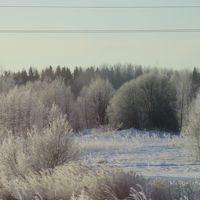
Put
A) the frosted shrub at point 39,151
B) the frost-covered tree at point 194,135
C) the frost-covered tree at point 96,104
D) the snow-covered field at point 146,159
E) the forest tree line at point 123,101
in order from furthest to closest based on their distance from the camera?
the frost-covered tree at point 96,104 → the forest tree line at point 123,101 → the frost-covered tree at point 194,135 → the snow-covered field at point 146,159 → the frosted shrub at point 39,151

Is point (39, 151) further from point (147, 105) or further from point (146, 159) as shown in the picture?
point (147, 105)

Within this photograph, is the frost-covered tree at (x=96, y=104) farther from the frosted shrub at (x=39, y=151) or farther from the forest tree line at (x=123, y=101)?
the frosted shrub at (x=39, y=151)

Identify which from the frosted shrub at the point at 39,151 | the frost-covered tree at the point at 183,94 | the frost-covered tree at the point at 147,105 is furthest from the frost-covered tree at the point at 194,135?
the frost-covered tree at the point at 183,94

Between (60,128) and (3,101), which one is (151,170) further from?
(3,101)

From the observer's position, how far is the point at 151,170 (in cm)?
2822

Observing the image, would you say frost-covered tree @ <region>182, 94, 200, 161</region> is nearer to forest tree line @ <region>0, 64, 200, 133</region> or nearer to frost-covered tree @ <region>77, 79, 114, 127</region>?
forest tree line @ <region>0, 64, 200, 133</region>

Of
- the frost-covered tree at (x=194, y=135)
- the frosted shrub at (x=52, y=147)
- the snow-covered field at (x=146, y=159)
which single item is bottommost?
the snow-covered field at (x=146, y=159)

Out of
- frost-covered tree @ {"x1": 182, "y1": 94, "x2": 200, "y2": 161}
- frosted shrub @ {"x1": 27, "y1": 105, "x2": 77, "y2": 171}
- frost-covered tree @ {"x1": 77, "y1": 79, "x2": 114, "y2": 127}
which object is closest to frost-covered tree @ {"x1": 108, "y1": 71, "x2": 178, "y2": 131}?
frost-covered tree @ {"x1": 77, "y1": 79, "x2": 114, "y2": 127}

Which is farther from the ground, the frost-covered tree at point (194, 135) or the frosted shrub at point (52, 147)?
the frosted shrub at point (52, 147)

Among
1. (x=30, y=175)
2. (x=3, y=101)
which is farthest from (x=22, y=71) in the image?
(x=30, y=175)

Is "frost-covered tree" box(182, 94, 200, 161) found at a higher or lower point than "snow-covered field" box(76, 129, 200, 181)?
higher

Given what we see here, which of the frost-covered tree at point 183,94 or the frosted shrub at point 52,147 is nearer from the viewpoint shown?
the frosted shrub at point 52,147

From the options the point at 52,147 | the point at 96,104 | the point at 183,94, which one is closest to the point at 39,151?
the point at 52,147

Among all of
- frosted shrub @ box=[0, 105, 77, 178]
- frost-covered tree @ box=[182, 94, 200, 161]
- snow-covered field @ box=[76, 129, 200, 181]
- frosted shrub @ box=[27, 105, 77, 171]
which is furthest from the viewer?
frost-covered tree @ box=[182, 94, 200, 161]
